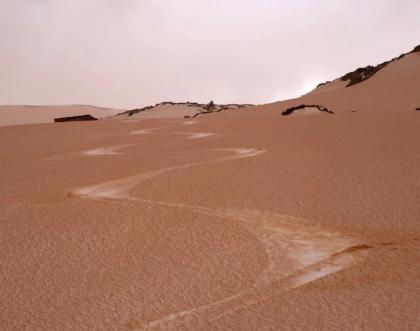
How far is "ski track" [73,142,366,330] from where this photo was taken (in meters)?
1.89

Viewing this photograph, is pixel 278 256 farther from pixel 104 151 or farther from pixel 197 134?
pixel 197 134

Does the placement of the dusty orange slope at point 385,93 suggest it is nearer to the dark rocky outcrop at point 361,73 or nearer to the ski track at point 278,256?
the dark rocky outcrop at point 361,73

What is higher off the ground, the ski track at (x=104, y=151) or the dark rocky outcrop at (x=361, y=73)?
the dark rocky outcrop at (x=361, y=73)

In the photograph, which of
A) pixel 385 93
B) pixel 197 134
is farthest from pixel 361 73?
pixel 197 134

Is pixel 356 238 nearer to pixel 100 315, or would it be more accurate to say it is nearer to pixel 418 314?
pixel 418 314

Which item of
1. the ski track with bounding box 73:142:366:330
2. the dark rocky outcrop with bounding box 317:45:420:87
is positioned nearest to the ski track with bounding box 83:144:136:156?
the ski track with bounding box 73:142:366:330

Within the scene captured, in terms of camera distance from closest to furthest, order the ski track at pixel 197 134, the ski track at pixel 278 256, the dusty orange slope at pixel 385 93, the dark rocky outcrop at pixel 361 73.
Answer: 1. the ski track at pixel 278 256
2. the ski track at pixel 197 134
3. the dusty orange slope at pixel 385 93
4. the dark rocky outcrop at pixel 361 73

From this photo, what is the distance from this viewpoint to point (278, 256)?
250 cm

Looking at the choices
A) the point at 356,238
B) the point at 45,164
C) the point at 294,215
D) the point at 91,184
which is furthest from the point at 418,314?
the point at 45,164

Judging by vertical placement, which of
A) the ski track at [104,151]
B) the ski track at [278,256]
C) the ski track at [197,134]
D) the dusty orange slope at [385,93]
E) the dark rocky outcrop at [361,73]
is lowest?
the ski track at [278,256]

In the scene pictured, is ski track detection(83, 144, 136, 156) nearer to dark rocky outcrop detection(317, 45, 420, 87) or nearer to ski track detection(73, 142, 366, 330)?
ski track detection(73, 142, 366, 330)

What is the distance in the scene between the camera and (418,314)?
5.90ft

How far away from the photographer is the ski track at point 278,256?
74.6 inches

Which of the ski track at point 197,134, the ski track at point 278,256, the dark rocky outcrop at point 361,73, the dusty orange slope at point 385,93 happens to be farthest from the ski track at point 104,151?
the dark rocky outcrop at point 361,73
